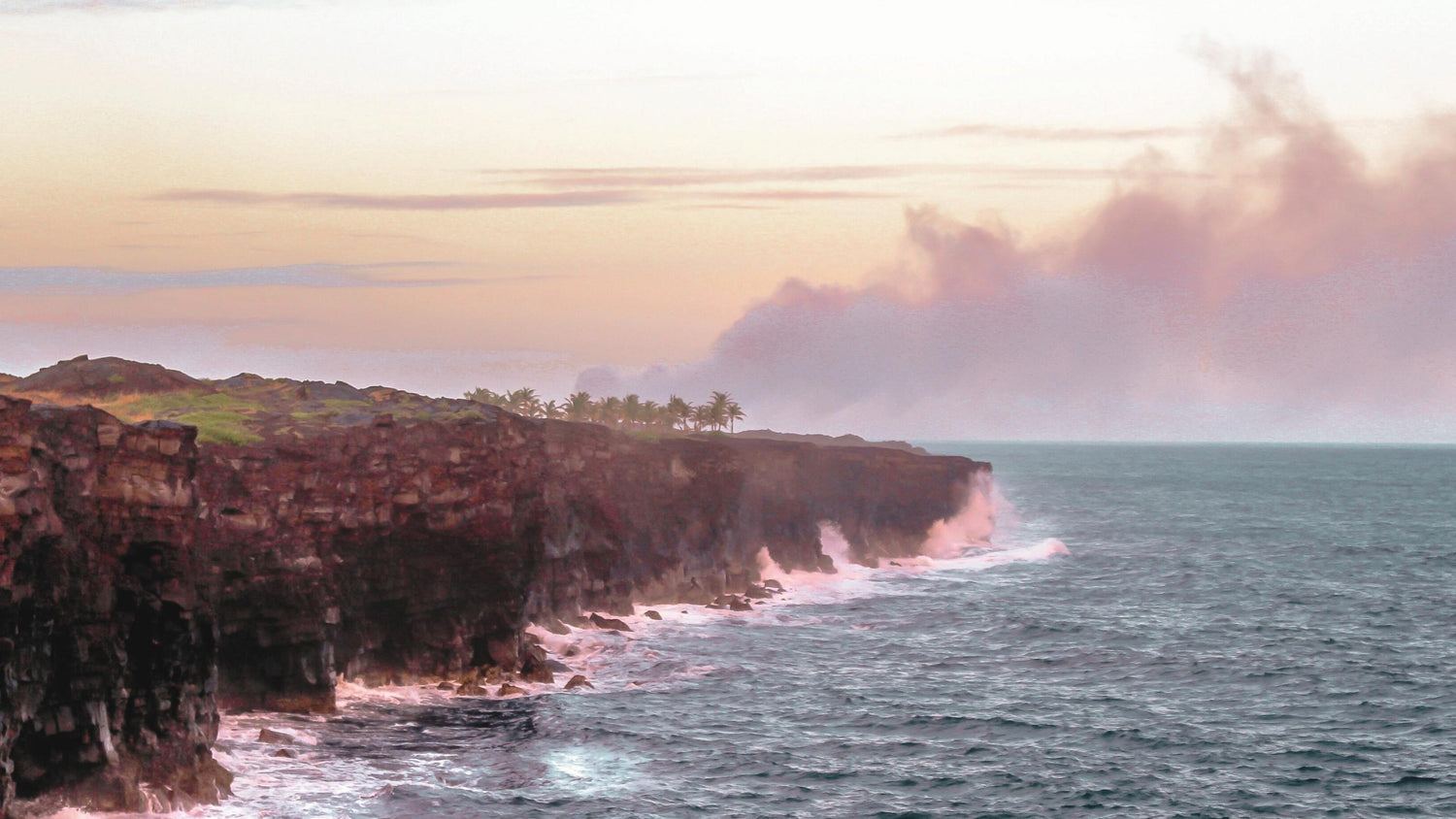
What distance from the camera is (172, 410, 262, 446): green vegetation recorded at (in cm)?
5394

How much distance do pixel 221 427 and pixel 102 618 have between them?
1648 centimetres

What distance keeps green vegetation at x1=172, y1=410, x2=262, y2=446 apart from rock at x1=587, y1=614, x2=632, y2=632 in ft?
93.2

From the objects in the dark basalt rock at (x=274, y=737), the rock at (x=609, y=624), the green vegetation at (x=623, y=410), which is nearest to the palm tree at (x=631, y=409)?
the green vegetation at (x=623, y=410)

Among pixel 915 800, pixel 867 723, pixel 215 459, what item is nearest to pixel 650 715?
pixel 867 723

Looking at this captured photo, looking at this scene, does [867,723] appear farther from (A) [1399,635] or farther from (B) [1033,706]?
(A) [1399,635]

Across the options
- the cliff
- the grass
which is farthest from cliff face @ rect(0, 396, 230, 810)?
the grass

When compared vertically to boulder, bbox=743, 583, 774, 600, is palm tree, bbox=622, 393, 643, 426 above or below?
above

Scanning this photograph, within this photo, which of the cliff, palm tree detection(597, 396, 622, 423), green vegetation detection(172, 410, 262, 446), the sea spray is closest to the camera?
the cliff

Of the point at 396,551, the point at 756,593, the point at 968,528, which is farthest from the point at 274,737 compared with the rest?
the point at 968,528

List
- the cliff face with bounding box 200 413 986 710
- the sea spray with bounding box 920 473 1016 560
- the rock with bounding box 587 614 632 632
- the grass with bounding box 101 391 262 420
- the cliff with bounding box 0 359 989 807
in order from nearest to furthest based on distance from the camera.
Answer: the cliff with bounding box 0 359 989 807
the cliff face with bounding box 200 413 986 710
the grass with bounding box 101 391 262 420
the rock with bounding box 587 614 632 632
the sea spray with bounding box 920 473 1016 560

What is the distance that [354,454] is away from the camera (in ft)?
189

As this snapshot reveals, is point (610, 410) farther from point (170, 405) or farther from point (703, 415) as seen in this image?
point (170, 405)

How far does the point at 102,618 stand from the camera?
3972 cm

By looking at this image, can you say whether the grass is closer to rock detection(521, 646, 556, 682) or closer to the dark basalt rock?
the dark basalt rock
